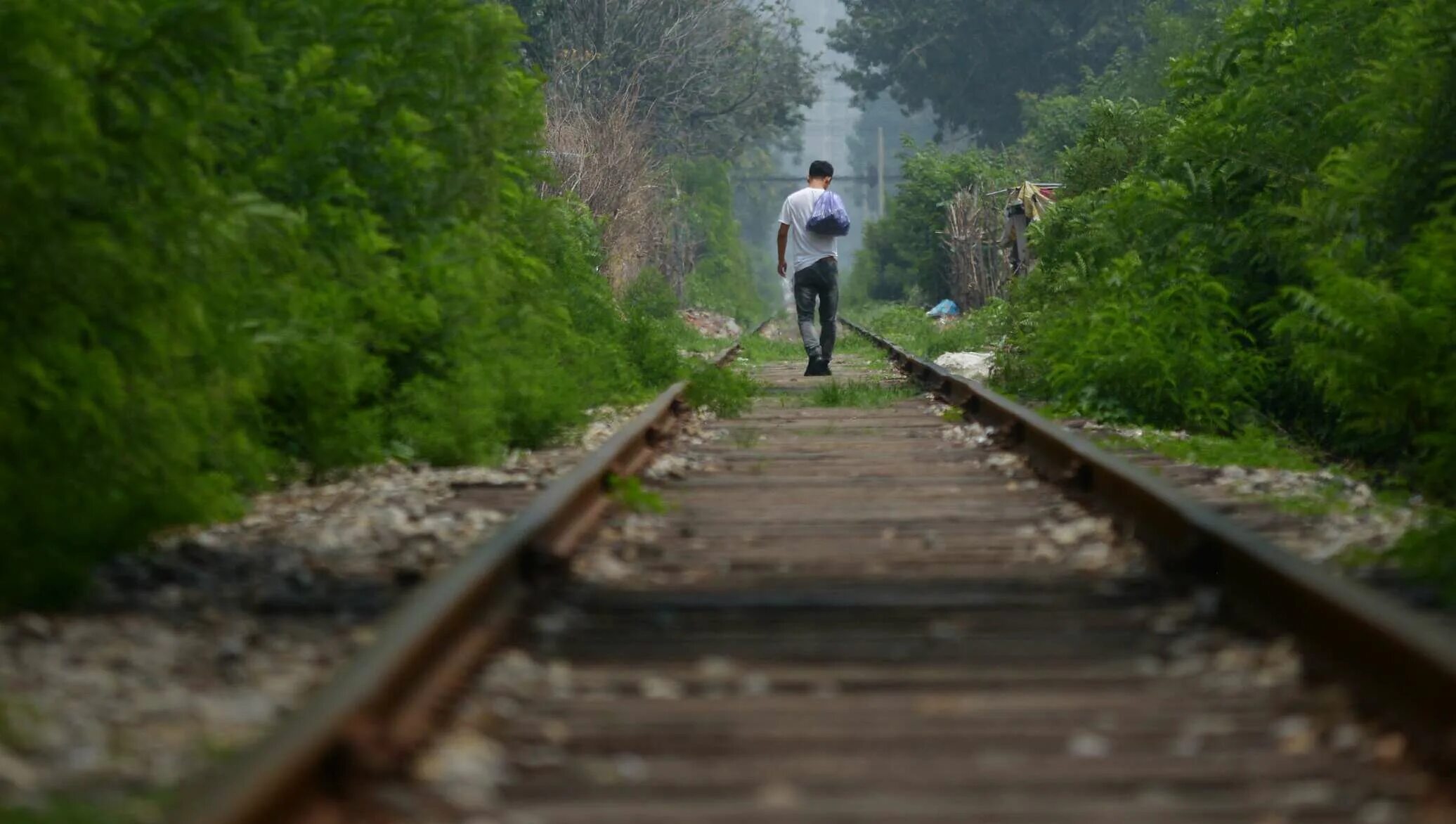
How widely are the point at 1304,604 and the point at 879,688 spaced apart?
1.04 metres

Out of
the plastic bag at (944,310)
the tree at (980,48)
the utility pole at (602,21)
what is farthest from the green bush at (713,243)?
the plastic bag at (944,310)

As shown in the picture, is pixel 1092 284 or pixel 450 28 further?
pixel 1092 284

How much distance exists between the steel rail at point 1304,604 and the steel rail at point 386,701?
5.91 feet

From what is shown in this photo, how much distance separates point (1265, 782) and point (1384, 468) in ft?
19.2

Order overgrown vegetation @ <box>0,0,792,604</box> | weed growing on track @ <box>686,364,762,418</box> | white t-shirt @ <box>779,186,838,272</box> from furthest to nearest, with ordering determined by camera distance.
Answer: white t-shirt @ <box>779,186,838,272</box> < weed growing on track @ <box>686,364,762,418</box> < overgrown vegetation @ <box>0,0,792,604</box>

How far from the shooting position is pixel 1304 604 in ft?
13.9

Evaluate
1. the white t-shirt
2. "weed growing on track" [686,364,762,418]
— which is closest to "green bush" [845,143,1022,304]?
the white t-shirt

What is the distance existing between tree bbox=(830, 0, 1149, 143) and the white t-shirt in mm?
38524

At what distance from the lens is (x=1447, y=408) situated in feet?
24.9

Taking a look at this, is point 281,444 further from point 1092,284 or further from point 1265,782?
point 1092,284

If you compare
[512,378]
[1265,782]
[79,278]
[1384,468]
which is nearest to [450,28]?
[512,378]

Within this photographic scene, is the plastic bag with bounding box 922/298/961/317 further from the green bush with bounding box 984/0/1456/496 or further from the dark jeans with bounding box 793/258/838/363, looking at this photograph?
the green bush with bounding box 984/0/1456/496

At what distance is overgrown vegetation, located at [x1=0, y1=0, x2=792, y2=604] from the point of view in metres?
5.11

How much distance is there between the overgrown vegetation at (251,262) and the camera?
511 centimetres
